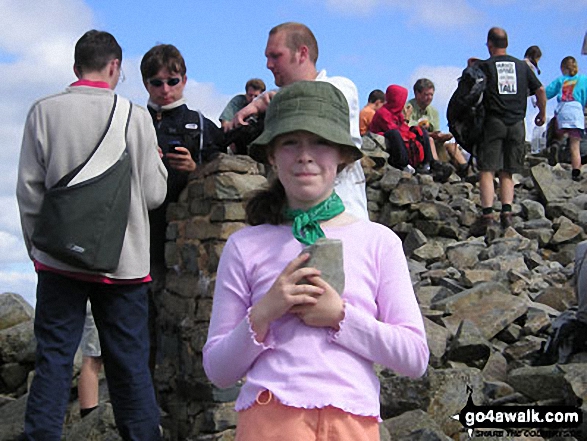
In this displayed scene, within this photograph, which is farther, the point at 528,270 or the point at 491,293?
the point at 528,270

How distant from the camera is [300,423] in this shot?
7.00ft

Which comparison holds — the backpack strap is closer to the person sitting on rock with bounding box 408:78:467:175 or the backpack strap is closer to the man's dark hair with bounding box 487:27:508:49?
the man's dark hair with bounding box 487:27:508:49

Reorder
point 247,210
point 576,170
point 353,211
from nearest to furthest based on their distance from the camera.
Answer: point 247,210
point 353,211
point 576,170

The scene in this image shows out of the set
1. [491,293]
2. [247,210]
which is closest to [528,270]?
[491,293]

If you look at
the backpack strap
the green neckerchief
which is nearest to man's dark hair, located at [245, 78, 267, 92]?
the backpack strap

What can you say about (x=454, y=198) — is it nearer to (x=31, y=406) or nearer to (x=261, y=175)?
(x=261, y=175)

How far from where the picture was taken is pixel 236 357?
7.20ft

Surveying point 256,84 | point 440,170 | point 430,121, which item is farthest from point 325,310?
point 430,121

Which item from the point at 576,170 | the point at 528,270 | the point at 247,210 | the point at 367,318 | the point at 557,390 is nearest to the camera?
the point at 367,318

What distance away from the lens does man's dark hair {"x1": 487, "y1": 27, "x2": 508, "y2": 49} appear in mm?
10461

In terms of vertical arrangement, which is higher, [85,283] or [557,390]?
[85,283]

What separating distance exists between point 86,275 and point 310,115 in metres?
2.08

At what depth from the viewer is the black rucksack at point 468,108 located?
33.6 feet

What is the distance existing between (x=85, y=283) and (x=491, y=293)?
4438mm
